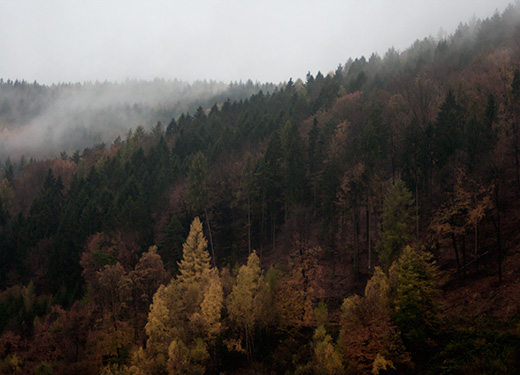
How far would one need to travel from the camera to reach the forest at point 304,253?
30438 millimetres

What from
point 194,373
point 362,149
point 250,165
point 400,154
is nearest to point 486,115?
point 400,154

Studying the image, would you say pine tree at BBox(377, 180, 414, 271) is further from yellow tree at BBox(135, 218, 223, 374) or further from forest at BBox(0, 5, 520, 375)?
yellow tree at BBox(135, 218, 223, 374)

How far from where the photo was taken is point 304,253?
39875mm

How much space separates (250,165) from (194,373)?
110ft

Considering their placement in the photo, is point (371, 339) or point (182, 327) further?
point (182, 327)

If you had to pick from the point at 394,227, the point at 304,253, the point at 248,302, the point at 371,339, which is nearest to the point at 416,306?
the point at 371,339

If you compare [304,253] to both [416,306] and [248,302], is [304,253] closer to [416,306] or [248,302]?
[248,302]

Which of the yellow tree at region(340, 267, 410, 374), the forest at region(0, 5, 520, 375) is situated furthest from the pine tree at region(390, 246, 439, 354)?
the yellow tree at region(340, 267, 410, 374)

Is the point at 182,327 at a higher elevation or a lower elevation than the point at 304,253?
lower

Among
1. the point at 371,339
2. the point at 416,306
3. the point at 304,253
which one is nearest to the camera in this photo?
the point at 371,339

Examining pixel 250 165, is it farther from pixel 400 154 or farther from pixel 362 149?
pixel 400 154

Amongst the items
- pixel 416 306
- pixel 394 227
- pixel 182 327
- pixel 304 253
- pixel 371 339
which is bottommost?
pixel 182 327

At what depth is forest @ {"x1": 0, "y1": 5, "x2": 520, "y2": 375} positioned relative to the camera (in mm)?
30438

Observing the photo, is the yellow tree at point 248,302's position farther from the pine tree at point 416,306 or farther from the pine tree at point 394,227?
the pine tree at point 416,306
